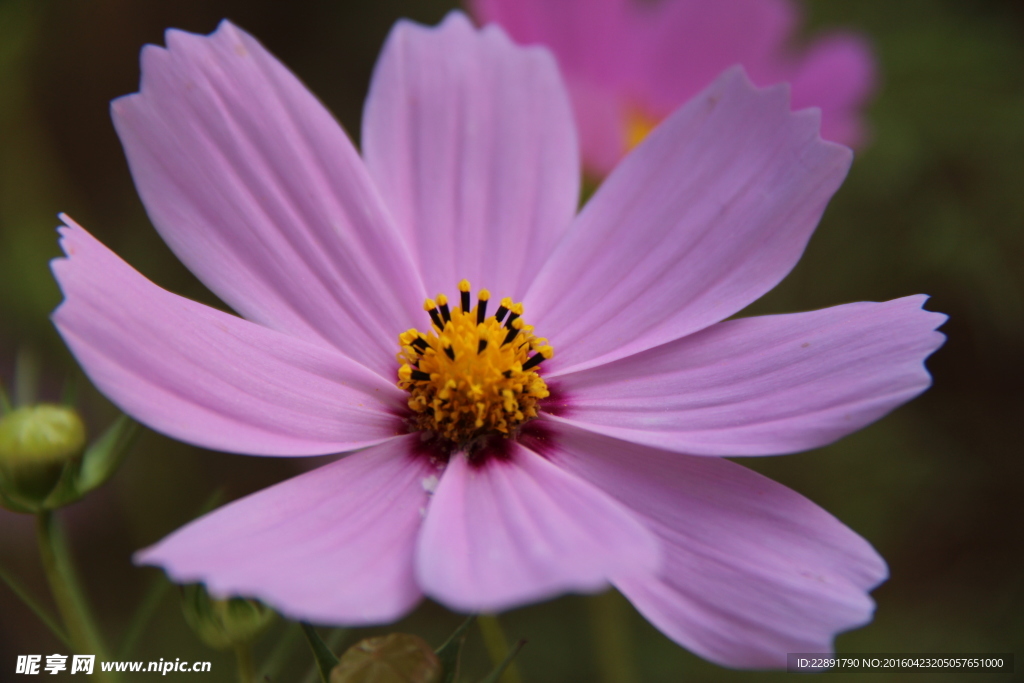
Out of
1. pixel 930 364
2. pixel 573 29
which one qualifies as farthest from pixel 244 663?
pixel 930 364

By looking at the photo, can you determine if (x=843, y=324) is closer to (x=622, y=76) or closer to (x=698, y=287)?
(x=698, y=287)

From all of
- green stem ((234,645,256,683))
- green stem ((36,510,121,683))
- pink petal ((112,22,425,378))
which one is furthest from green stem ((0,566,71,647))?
pink petal ((112,22,425,378))

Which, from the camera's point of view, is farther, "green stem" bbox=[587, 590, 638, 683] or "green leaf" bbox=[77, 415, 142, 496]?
"green stem" bbox=[587, 590, 638, 683]

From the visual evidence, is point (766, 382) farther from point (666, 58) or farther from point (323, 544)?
point (666, 58)

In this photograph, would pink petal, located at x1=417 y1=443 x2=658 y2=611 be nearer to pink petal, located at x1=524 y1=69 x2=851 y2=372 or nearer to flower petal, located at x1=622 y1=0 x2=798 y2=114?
pink petal, located at x1=524 y1=69 x2=851 y2=372

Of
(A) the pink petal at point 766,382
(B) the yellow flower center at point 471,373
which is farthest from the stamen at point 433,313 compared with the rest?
(A) the pink petal at point 766,382

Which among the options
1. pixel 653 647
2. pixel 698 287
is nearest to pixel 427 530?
pixel 698 287
